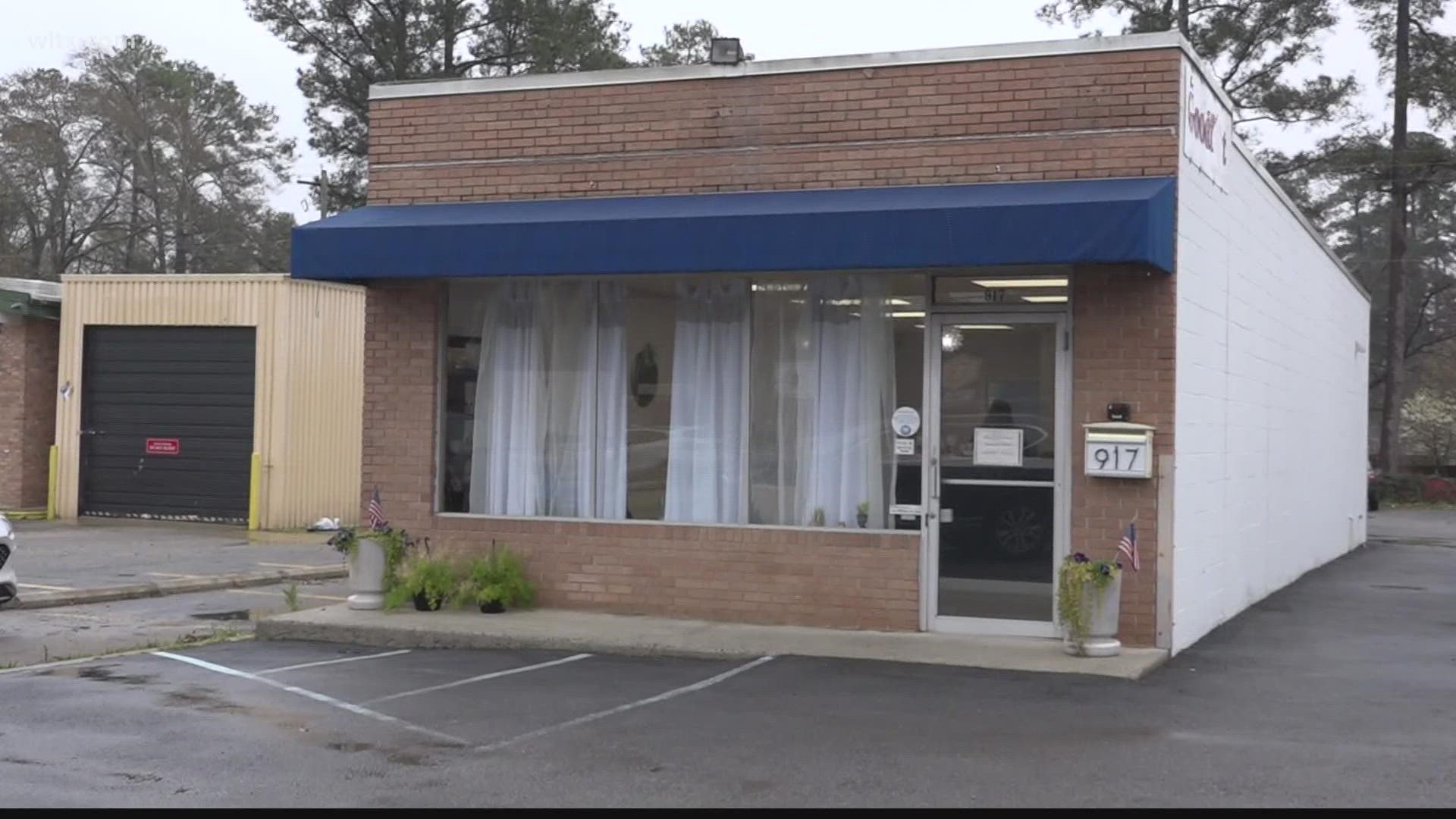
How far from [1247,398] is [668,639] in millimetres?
6211

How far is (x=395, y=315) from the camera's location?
13.0m

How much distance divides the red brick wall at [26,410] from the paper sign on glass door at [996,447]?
1906cm

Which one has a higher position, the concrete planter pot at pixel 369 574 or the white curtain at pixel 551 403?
the white curtain at pixel 551 403

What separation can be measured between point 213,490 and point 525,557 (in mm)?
13007

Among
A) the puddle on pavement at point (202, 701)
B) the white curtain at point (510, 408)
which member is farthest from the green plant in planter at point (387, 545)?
the puddle on pavement at point (202, 701)

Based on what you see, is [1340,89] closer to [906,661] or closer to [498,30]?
[498,30]

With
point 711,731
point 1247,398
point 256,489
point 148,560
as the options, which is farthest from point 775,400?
point 256,489

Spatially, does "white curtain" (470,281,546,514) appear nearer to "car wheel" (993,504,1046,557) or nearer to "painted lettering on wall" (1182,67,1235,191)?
"car wheel" (993,504,1046,557)

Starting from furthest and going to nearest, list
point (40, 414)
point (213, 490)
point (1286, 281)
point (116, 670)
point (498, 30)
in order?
point (498, 30) → point (40, 414) → point (213, 490) → point (1286, 281) → point (116, 670)

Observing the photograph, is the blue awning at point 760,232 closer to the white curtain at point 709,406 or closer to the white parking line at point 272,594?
the white curtain at point 709,406

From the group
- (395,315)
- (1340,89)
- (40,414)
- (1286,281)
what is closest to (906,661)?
(395,315)

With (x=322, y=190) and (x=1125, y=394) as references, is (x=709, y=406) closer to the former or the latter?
(x=1125, y=394)

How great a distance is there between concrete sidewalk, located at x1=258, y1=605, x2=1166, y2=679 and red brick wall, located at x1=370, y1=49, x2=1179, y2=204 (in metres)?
3.42

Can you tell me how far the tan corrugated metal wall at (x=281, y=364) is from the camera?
929 inches
